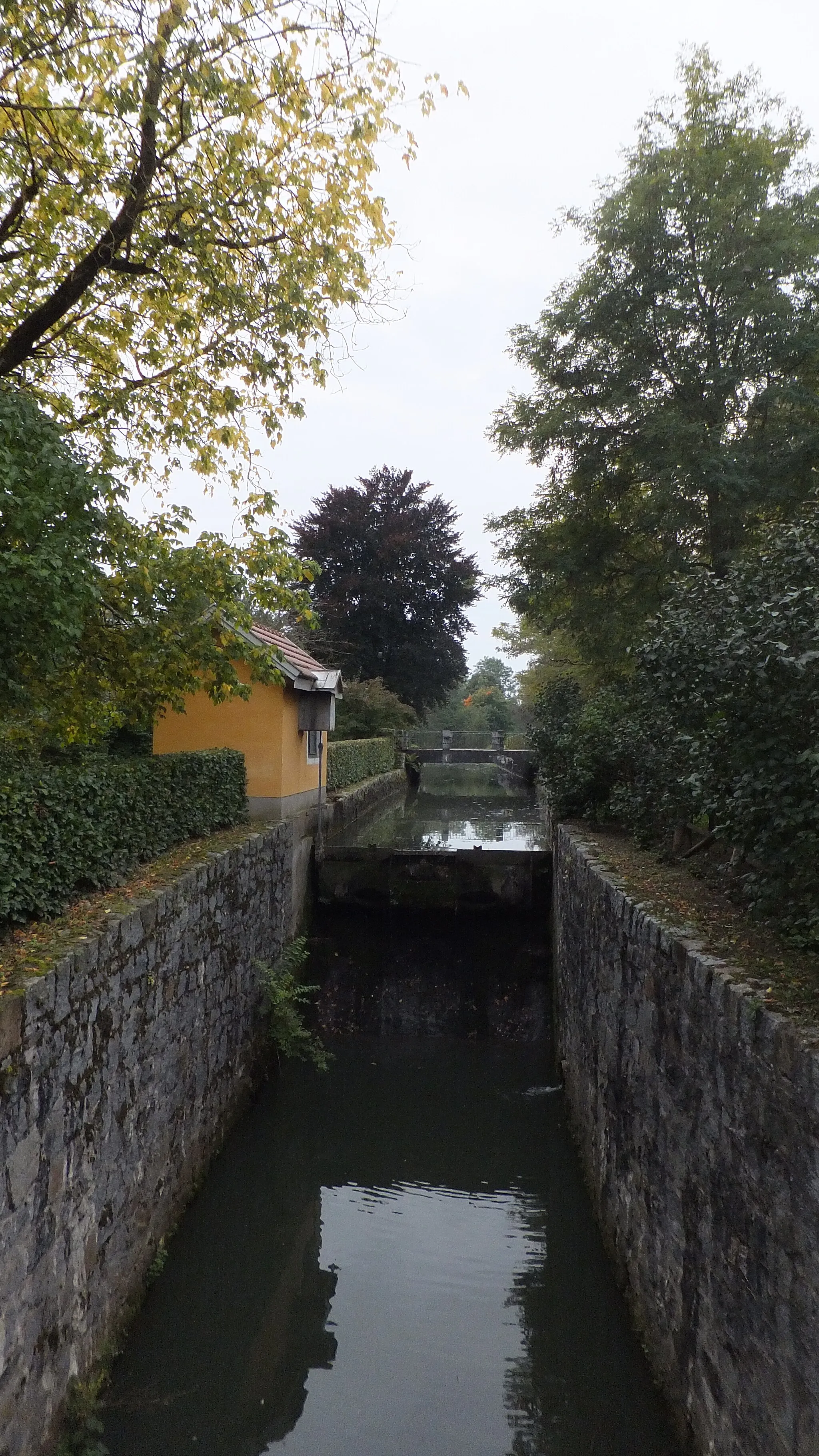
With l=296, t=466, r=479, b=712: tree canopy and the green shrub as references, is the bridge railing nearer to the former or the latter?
l=296, t=466, r=479, b=712: tree canopy

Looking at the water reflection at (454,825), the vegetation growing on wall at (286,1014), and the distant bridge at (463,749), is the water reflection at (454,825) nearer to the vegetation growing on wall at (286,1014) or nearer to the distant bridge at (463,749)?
the vegetation growing on wall at (286,1014)

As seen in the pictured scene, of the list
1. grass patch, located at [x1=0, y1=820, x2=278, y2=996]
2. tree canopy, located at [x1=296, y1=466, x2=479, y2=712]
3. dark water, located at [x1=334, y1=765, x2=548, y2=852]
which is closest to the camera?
grass patch, located at [x1=0, y1=820, x2=278, y2=996]

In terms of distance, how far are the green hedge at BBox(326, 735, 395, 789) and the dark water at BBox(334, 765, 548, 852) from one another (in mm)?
975

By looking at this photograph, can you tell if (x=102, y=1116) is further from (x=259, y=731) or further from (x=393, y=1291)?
(x=259, y=731)

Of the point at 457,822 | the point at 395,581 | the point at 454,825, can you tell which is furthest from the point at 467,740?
the point at 454,825

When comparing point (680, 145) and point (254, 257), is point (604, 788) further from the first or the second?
point (680, 145)

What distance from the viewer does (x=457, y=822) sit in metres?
18.4

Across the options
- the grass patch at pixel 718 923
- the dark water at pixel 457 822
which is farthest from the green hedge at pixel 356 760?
the grass patch at pixel 718 923

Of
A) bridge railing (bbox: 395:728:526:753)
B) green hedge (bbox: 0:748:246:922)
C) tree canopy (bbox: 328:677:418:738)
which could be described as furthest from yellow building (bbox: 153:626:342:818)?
bridge railing (bbox: 395:728:526:753)

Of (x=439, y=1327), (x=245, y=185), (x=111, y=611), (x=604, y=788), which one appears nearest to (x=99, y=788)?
(x=111, y=611)

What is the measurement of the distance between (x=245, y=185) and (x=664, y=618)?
466cm

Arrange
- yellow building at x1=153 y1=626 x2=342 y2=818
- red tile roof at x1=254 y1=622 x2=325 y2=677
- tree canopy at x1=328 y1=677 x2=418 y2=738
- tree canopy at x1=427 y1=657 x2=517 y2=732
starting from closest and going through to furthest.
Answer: yellow building at x1=153 y1=626 x2=342 y2=818
red tile roof at x1=254 y1=622 x2=325 y2=677
tree canopy at x1=328 y1=677 x2=418 y2=738
tree canopy at x1=427 y1=657 x2=517 y2=732

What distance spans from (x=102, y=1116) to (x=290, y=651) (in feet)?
30.9

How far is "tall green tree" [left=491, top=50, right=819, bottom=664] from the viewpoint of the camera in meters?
12.4
